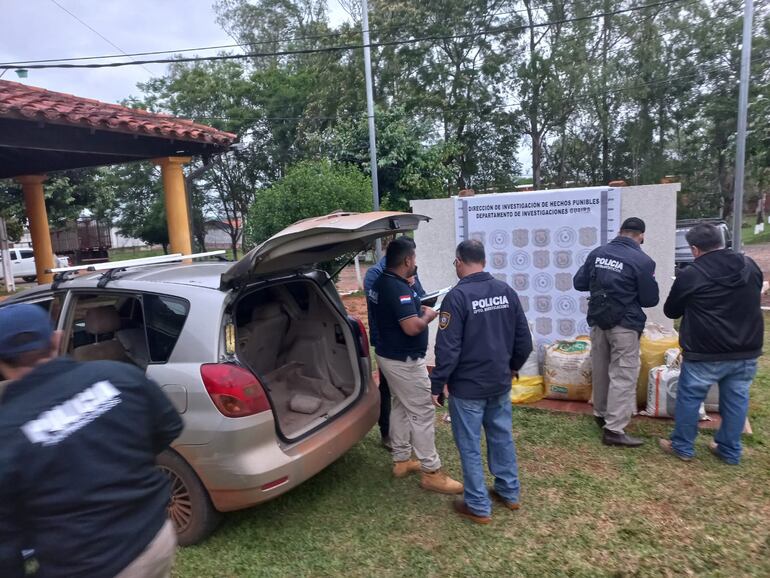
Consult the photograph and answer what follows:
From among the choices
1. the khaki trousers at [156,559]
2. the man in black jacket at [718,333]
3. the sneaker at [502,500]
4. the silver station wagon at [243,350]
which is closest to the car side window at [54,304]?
the silver station wagon at [243,350]

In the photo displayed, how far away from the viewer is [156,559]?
1.80m

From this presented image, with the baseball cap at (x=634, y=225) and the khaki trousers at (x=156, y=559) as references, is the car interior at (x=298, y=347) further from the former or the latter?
the baseball cap at (x=634, y=225)

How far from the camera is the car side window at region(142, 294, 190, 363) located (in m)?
3.13

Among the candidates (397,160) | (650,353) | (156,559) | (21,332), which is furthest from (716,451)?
(397,160)

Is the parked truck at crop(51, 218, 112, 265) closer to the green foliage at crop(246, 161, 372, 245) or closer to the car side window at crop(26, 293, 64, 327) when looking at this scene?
the green foliage at crop(246, 161, 372, 245)

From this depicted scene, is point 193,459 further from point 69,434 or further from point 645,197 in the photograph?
point 645,197

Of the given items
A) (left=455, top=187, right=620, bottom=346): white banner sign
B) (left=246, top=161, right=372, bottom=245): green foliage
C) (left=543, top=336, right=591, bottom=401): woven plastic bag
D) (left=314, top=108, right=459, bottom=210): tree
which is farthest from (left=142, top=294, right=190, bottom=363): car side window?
(left=314, top=108, right=459, bottom=210): tree

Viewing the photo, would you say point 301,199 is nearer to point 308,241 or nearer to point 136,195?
point 308,241

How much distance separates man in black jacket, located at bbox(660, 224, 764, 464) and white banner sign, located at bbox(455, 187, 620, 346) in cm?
156

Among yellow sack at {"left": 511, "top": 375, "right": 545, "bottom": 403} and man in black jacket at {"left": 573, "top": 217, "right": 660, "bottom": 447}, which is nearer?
man in black jacket at {"left": 573, "top": 217, "right": 660, "bottom": 447}

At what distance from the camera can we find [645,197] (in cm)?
517

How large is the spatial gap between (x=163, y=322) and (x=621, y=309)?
3164mm

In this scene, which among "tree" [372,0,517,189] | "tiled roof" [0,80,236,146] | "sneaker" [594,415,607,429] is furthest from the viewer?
"tree" [372,0,517,189]

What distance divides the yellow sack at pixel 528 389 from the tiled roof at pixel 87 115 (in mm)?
5385
